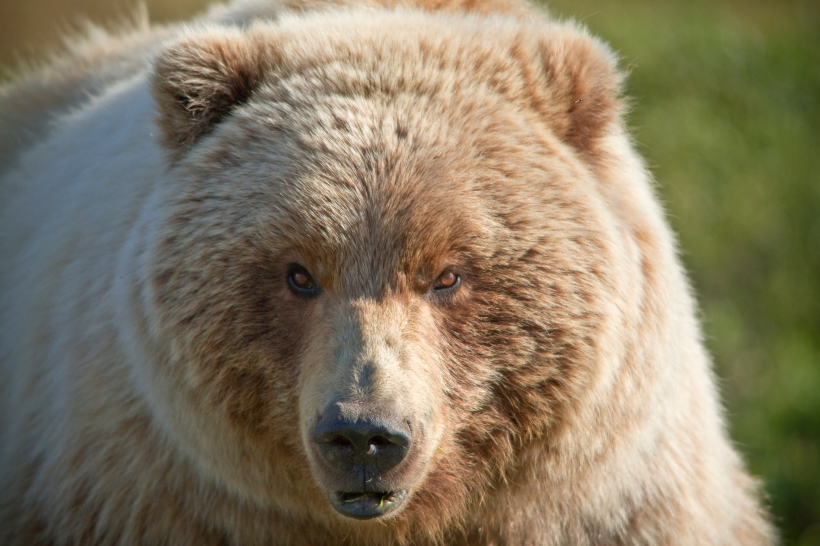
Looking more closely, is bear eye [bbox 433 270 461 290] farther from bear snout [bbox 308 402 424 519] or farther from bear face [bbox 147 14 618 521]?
bear snout [bbox 308 402 424 519]

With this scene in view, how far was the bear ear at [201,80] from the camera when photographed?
3539 mm

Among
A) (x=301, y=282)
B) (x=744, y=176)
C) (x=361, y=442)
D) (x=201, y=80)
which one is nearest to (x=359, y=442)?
(x=361, y=442)

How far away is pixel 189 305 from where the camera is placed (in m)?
3.37

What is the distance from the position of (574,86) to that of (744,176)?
7.81m

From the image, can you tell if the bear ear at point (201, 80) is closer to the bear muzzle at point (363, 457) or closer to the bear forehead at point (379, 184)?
the bear forehead at point (379, 184)

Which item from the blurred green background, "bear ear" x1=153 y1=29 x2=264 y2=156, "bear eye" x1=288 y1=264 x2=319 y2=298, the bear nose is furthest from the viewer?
the blurred green background

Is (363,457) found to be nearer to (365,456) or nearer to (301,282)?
(365,456)

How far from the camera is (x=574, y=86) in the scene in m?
3.64

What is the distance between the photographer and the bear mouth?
10.4ft

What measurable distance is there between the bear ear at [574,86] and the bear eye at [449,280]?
0.80 metres

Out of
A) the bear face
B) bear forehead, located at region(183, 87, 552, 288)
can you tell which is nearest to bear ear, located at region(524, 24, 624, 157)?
the bear face

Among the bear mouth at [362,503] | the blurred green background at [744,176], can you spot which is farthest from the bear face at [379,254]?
the blurred green background at [744,176]

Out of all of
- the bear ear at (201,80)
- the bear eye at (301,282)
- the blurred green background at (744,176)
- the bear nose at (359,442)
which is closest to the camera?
the bear nose at (359,442)

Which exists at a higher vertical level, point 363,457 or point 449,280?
point 449,280
